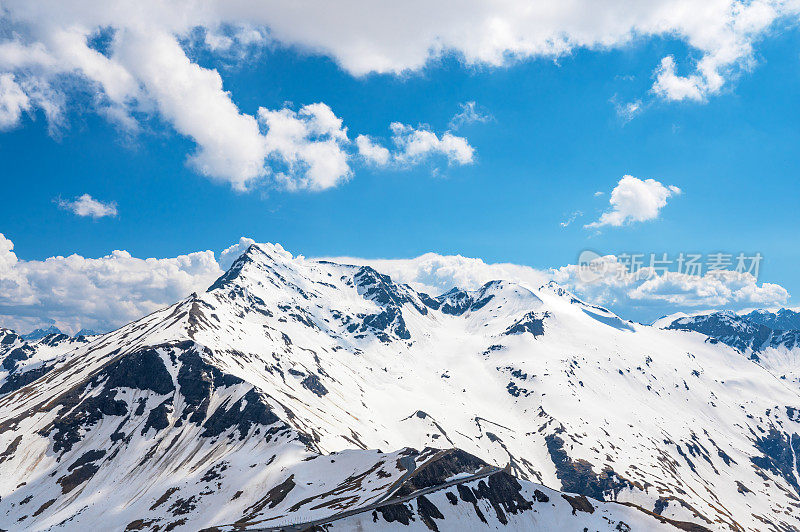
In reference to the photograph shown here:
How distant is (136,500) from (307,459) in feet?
243

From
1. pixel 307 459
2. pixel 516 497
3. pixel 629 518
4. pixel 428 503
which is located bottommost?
pixel 629 518

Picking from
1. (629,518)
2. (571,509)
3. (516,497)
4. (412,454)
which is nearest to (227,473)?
(412,454)

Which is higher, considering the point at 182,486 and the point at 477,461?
the point at 182,486

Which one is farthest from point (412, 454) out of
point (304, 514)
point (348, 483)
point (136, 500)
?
point (136, 500)

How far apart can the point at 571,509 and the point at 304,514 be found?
77.2 m

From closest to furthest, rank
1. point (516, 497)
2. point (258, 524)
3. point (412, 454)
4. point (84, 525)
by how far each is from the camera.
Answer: point (258, 524) → point (516, 497) → point (412, 454) → point (84, 525)

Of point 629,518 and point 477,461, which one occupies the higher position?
point 477,461

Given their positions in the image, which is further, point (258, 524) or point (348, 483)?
point (348, 483)

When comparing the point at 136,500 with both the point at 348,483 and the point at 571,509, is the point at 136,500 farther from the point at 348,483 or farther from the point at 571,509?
the point at 571,509

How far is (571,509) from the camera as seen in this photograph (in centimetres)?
14012

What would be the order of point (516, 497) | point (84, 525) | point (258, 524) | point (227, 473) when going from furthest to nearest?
1. point (227, 473)
2. point (84, 525)
3. point (516, 497)
4. point (258, 524)

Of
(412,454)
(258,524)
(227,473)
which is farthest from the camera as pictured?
(227,473)

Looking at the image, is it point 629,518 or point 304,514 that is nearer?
point 304,514

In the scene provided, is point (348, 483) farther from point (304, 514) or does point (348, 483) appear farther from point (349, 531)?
point (349, 531)
